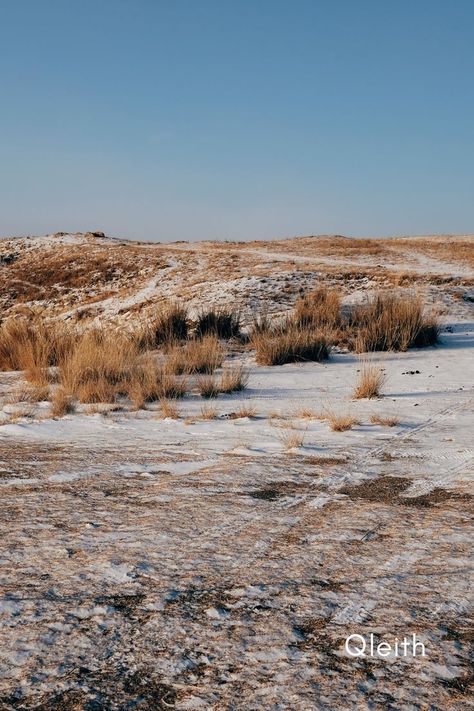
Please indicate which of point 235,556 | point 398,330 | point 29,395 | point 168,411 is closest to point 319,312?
A: point 398,330

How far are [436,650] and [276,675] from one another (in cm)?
45

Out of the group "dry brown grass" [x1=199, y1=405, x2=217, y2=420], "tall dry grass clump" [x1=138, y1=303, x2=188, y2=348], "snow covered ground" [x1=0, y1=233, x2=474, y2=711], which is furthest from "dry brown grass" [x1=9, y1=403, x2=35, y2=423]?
"tall dry grass clump" [x1=138, y1=303, x2=188, y2=348]

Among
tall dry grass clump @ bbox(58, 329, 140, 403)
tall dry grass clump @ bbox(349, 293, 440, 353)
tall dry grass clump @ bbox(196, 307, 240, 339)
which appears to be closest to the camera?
tall dry grass clump @ bbox(58, 329, 140, 403)

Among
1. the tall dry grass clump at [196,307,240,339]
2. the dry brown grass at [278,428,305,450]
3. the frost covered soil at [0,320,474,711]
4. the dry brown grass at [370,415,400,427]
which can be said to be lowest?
the dry brown grass at [370,415,400,427]

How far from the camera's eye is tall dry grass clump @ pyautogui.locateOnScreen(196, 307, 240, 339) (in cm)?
1249

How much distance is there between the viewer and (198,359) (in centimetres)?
917

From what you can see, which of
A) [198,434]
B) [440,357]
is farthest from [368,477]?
[440,357]

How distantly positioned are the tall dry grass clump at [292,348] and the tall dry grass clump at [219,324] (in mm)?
1993

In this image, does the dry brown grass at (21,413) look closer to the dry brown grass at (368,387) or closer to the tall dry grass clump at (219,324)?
the dry brown grass at (368,387)

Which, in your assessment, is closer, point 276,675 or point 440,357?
point 276,675

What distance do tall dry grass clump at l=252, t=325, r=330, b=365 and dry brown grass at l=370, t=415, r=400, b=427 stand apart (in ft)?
13.6

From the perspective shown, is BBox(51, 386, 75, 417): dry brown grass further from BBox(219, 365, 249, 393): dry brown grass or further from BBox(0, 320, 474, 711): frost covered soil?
BBox(219, 365, 249, 393): dry brown grass

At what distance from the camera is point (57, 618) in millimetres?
2105

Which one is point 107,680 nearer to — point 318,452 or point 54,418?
point 318,452
